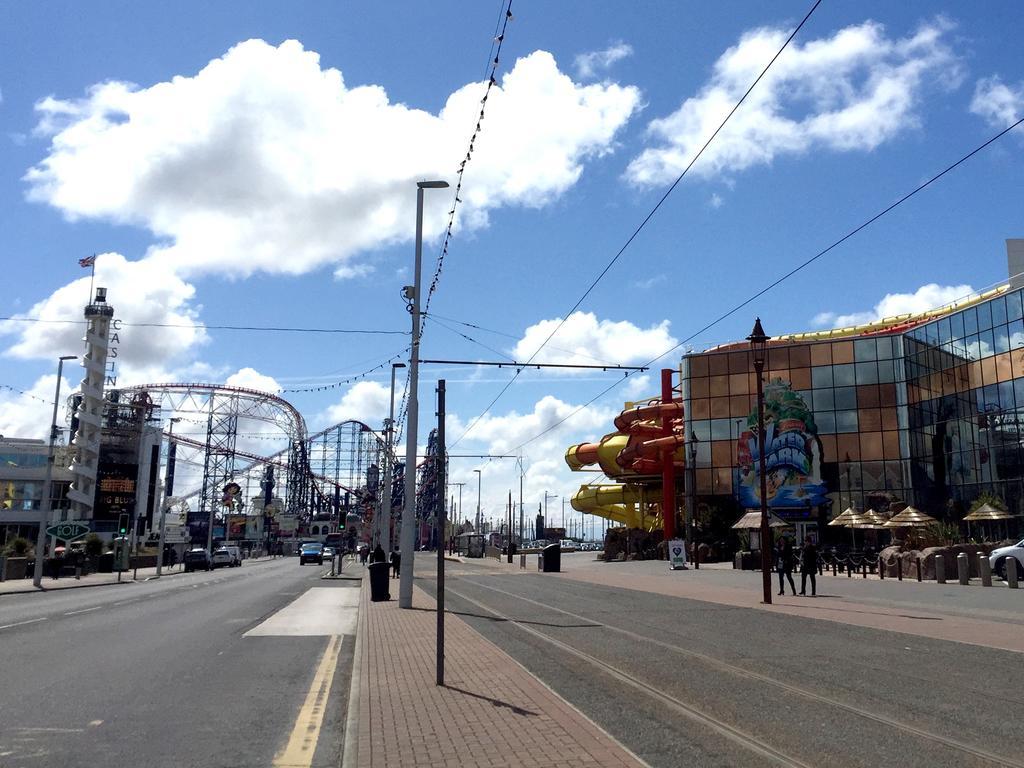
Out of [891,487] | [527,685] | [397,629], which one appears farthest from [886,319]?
[527,685]

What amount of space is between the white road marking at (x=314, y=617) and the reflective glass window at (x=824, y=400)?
36.2 metres

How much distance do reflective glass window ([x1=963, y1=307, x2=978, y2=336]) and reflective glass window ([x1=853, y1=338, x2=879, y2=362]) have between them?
6.91 meters

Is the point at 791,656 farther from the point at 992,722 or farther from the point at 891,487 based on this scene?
the point at 891,487

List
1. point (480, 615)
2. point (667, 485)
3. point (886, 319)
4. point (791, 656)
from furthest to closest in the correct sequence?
1. point (886, 319)
2. point (667, 485)
3. point (480, 615)
4. point (791, 656)

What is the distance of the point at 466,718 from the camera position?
834 centimetres

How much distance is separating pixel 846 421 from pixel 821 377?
3251 millimetres

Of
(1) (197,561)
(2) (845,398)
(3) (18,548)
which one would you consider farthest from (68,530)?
(2) (845,398)

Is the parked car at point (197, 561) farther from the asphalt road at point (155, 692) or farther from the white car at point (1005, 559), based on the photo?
the white car at point (1005, 559)

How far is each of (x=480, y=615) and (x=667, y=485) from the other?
42119 millimetres

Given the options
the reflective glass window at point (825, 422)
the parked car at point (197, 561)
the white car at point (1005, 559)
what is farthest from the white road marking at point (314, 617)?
the reflective glass window at point (825, 422)

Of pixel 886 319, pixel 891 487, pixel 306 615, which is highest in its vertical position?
pixel 886 319

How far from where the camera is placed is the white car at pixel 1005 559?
28.6m

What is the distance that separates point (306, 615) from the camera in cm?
2175

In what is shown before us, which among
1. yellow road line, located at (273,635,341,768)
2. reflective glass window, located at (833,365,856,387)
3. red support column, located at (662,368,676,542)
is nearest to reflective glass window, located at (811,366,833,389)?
reflective glass window, located at (833,365,856,387)
